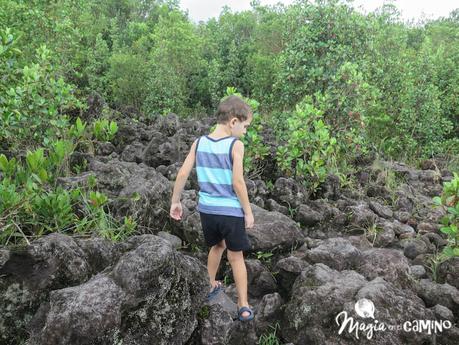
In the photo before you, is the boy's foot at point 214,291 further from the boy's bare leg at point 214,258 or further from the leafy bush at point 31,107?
the leafy bush at point 31,107

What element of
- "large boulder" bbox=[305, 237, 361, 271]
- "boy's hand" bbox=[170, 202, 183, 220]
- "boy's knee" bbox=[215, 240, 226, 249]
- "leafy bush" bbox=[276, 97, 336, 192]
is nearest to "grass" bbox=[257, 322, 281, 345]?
"boy's knee" bbox=[215, 240, 226, 249]

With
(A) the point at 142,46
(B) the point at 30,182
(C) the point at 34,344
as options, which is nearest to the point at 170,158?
(B) the point at 30,182

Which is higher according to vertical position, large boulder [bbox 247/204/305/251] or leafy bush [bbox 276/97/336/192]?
leafy bush [bbox 276/97/336/192]

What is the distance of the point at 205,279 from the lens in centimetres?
346

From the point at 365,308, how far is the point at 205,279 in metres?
1.20

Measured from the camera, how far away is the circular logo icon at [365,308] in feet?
10.6

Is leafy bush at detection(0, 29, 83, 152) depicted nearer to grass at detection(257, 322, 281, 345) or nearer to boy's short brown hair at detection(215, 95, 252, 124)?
boy's short brown hair at detection(215, 95, 252, 124)

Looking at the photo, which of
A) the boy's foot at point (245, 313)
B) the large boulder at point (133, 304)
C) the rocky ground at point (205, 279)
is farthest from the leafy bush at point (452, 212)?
the large boulder at point (133, 304)

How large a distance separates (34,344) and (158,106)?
10.3m

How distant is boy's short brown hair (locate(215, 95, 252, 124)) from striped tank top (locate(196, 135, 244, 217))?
172 mm

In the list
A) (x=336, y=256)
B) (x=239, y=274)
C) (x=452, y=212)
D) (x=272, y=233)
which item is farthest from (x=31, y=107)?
(x=452, y=212)

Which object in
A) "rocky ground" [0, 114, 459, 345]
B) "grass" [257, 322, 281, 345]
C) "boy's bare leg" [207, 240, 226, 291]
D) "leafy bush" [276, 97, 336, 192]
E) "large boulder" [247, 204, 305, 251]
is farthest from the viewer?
"leafy bush" [276, 97, 336, 192]

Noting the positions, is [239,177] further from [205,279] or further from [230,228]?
[205,279]

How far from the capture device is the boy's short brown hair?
3650 mm
